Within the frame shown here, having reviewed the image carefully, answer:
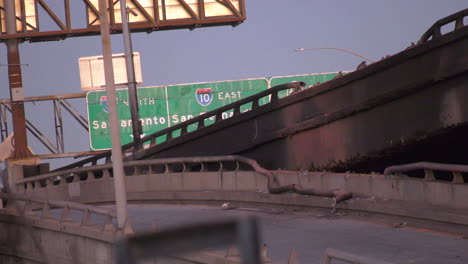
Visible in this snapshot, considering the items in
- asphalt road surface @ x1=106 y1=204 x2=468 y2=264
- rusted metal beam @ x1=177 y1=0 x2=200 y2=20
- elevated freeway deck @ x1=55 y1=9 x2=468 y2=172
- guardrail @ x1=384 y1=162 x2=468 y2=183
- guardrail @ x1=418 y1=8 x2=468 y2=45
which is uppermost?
rusted metal beam @ x1=177 y1=0 x2=200 y2=20

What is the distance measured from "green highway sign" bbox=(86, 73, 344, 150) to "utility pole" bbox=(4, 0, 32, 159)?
4.41 metres

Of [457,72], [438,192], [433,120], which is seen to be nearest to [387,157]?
[433,120]

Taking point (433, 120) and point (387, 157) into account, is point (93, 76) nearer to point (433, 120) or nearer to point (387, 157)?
point (387, 157)

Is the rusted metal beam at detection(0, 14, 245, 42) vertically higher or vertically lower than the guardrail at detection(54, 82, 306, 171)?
higher

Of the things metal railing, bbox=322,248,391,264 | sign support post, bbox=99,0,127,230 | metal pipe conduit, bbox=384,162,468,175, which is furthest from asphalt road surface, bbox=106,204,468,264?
metal railing, bbox=322,248,391,264

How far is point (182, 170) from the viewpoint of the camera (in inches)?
1157

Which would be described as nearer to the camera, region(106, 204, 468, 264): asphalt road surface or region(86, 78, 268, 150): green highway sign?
region(106, 204, 468, 264): asphalt road surface

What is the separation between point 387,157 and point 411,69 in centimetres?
377

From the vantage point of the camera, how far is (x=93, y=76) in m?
47.8

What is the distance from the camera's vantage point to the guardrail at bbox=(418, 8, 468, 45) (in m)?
19.8

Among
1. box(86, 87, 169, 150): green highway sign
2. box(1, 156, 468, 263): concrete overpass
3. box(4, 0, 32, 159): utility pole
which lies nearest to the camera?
box(1, 156, 468, 263): concrete overpass

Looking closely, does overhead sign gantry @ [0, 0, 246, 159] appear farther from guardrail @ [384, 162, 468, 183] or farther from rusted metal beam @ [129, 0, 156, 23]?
guardrail @ [384, 162, 468, 183]

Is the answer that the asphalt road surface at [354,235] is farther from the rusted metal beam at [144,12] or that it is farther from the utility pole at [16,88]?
the rusted metal beam at [144,12]

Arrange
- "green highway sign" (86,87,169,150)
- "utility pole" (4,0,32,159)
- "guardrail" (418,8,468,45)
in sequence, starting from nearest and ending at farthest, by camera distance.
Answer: "guardrail" (418,8,468,45) → "utility pole" (4,0,32,159) → "green highway sign" (86,87,169,150)
